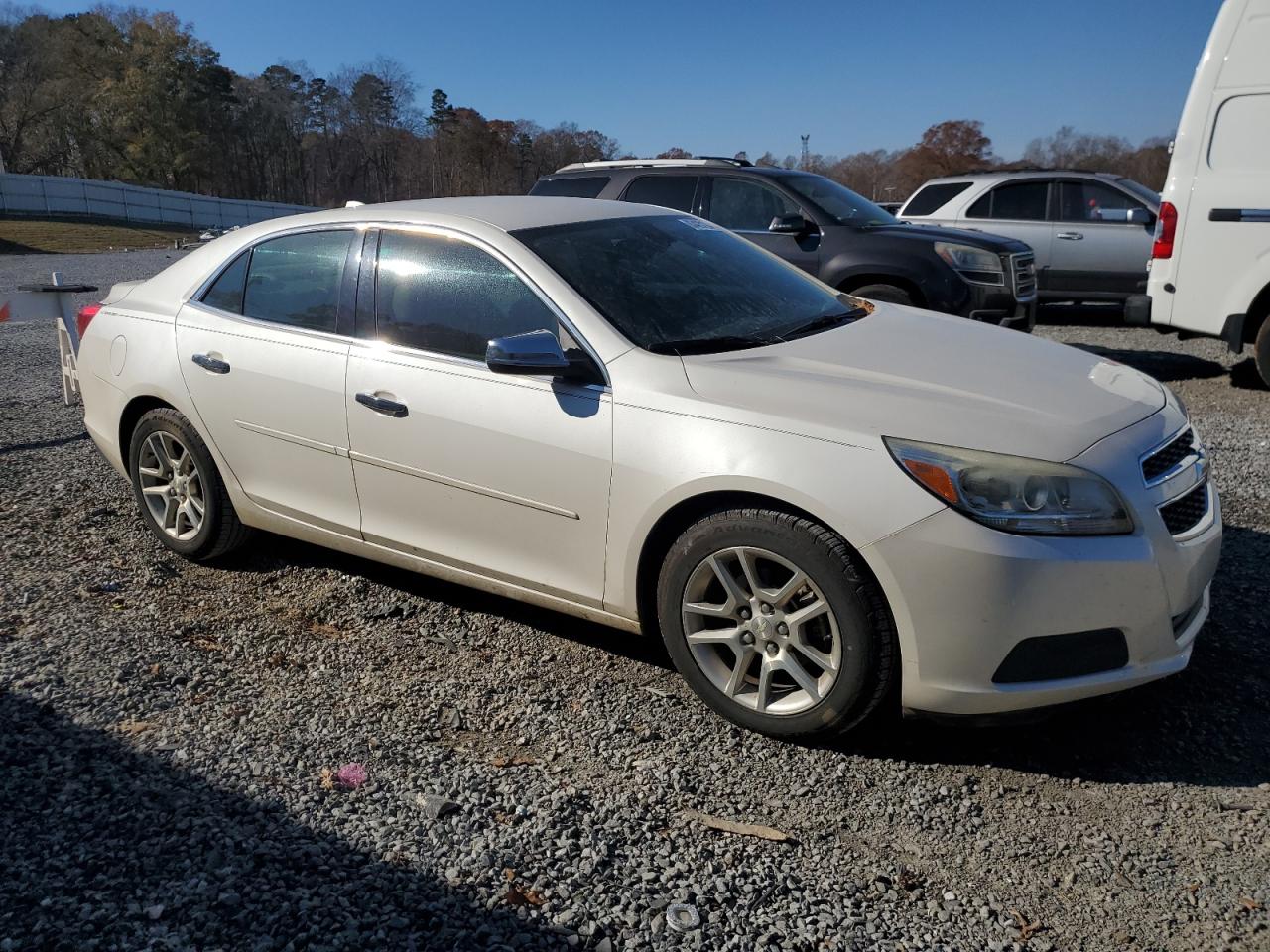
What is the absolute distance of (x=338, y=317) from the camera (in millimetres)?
3998

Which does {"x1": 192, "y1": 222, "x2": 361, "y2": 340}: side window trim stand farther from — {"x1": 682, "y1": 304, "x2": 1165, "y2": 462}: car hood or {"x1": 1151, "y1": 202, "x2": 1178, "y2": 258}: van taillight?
{"x1": 1151, "y1": 202, "x2": 1178, "y2": 258}: van taillight

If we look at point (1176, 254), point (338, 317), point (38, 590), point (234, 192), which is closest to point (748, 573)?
point (338, 317)

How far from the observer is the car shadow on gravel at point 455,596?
389cm

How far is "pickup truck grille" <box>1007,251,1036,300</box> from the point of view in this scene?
27.6ft

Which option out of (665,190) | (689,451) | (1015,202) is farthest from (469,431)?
(1015,202)

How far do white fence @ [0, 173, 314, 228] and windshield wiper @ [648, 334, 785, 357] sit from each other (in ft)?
158

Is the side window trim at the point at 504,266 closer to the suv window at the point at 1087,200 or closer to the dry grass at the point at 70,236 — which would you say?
the suv window at the point at 1087,200

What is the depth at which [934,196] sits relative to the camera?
12680 millimetres

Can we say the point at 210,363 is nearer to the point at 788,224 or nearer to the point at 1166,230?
the point at 788,224

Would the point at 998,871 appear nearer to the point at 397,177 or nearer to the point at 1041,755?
the point at 1041,755

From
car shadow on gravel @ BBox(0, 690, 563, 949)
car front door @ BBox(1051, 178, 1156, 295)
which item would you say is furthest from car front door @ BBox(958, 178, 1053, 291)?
car shadow on gravel @ BBox(0, 690, 563, 949)

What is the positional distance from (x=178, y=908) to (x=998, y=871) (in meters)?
2.07

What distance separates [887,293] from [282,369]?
5671 mm

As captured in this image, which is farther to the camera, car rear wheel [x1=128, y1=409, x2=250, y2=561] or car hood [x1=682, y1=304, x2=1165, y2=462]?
car rear wheel [x1=128, y1=409, x2=250, y2=561]
